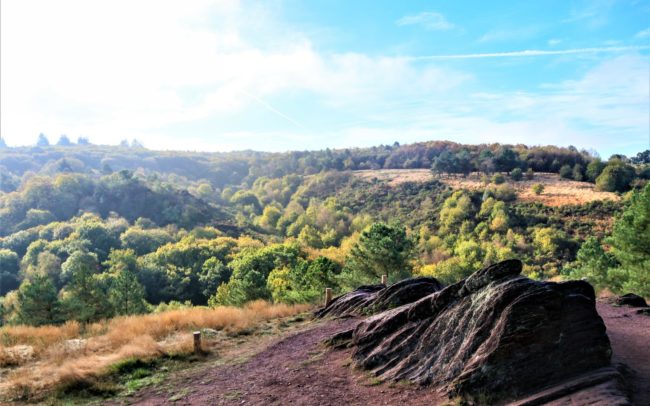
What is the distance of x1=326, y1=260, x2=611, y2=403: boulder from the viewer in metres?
7.34

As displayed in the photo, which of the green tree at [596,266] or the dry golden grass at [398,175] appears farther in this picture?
the dry golden grass at [398,175]

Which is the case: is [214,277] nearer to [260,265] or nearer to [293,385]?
[260,265]

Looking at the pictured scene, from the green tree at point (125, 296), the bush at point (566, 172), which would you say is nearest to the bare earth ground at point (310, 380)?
the green tree at point (125, 296)

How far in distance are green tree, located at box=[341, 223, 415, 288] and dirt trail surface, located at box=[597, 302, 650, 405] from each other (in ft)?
44.2

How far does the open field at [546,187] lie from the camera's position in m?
72.1

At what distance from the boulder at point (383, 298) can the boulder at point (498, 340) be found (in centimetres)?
423

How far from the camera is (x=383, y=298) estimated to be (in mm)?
15547

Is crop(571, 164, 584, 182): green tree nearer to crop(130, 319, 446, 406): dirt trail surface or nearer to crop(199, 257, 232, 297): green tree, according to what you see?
crop(199, 257, 232, 297): green tree

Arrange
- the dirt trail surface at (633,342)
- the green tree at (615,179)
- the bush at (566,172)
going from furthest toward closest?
1. the bush at (566,172)
2. the green tree at (615,179)
3. the dirt trail surface at (633,342)

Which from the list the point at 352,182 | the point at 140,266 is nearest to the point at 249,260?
the point at 140,266

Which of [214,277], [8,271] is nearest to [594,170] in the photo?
[214,277]

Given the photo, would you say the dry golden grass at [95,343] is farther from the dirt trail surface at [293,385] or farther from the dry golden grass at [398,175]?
the dry golden grass at [398,175]

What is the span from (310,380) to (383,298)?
602 cm

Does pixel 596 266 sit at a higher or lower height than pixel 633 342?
lower
